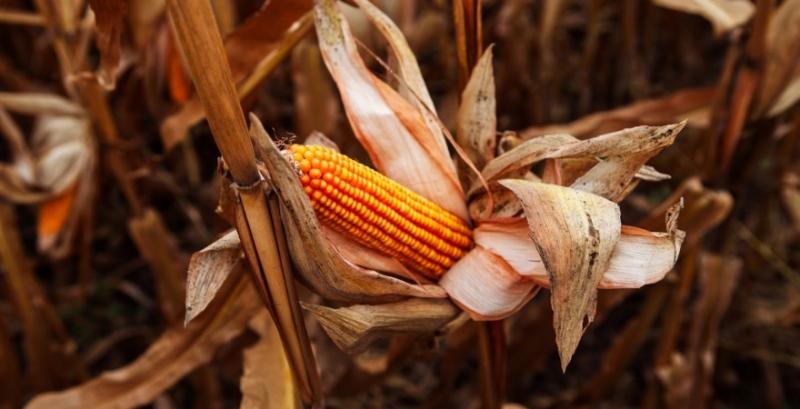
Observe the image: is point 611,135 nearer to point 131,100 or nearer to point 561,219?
point 561,219

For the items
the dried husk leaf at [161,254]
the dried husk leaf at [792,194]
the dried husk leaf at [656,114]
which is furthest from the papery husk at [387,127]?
the dried husk leaf at [792,194]

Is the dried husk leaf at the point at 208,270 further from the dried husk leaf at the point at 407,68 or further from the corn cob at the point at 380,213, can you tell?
the dried husk leaf at the point at 407,68

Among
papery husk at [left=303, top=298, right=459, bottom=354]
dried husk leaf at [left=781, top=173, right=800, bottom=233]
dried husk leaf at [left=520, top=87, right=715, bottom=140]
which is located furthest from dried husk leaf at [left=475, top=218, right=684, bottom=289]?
dried husk leaf at [left=781, top=173, right=800, bottom=233]

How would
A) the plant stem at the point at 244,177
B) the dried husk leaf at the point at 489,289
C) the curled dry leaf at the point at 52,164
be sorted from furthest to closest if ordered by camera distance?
the curled dry leaf at the point at 52,164, the dried husk leaf at the point at 489,289, the plant stem at the point at 244,177

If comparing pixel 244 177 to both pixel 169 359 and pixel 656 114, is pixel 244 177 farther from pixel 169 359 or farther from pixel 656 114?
pixel 656 114

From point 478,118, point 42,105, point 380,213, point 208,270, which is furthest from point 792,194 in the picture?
point 42,105

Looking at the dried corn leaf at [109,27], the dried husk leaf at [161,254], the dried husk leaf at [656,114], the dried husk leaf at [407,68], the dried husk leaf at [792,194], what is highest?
the dried corn leaf at [109,27]
